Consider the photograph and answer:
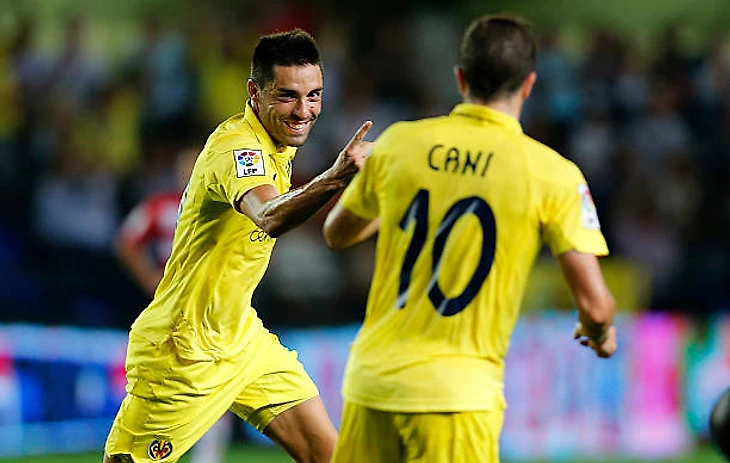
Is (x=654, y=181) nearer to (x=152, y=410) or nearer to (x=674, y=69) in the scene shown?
(x=674, y=69)

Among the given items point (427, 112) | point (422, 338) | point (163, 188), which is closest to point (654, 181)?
point (427, 112)

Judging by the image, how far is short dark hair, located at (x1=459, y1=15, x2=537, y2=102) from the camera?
4559mm

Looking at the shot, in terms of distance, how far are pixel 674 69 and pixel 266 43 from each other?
8692mm

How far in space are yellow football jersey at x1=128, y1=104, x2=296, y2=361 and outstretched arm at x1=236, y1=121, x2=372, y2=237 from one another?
0.30m

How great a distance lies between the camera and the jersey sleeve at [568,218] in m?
4.52

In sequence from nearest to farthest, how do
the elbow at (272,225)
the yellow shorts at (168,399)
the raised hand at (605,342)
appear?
the raised hand at (605,342) → the elbow at (272,225) → the yellow shorts at (168,399)

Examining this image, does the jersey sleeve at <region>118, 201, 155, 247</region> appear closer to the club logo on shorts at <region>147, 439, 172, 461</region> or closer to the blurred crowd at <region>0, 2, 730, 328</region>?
the blurred crowd at <region>0, 2, 730, 328</region>

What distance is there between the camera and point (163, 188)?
11.3 metres

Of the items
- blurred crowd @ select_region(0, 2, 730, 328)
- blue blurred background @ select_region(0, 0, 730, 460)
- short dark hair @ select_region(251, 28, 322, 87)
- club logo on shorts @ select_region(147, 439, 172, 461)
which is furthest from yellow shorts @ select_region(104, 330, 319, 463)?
blurred crowd @ select_region(0, 2, 730, 328)

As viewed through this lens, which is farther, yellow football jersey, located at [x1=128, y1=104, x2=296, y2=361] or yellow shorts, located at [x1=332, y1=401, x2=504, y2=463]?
yellow football jersey, located at [x1=128, y1=104, x2=296, y2=361]

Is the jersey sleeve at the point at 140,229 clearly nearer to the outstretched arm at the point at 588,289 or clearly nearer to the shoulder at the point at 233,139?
the shoulder at the point at 233,139

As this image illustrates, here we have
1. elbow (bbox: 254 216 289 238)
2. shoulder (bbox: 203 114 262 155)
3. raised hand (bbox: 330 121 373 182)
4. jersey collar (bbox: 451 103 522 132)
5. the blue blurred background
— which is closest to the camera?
jersey collar (bbox: 451 103 522 132)

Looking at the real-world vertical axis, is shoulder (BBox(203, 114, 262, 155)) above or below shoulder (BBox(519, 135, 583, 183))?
below

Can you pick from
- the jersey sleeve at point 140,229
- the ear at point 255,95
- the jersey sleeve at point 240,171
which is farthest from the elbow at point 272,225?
the jersey sleeve at point 140,229
